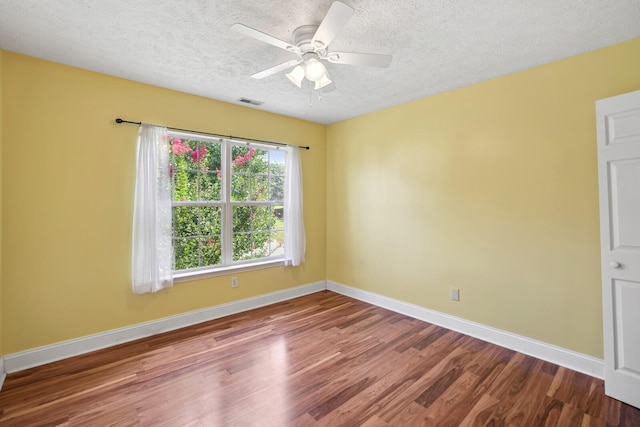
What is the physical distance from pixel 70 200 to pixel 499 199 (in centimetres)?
394

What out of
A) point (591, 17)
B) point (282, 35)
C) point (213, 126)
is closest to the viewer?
point (591, 17)

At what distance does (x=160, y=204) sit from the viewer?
2.97 m

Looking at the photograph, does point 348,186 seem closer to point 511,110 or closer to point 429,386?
point 511,110

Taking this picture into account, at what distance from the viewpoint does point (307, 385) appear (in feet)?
7.14

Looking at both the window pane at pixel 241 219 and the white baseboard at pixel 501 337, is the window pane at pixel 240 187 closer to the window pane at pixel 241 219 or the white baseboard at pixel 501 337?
the window pane at pixel 241 219

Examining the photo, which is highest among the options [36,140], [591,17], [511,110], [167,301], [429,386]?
[591,17]

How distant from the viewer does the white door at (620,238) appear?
1.92 m

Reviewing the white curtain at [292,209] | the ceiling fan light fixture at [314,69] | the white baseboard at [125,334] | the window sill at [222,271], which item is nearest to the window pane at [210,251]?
the window sill at [222,271]

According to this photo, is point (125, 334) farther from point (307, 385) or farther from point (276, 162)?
point (276, 162)

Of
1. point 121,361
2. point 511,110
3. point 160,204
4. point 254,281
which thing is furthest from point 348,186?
point 121,361

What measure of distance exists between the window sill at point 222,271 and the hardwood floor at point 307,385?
0.57m

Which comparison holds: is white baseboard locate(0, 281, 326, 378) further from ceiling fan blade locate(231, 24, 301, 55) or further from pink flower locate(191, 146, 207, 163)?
ceiling fan blade locate(231, 24, 301, 55)

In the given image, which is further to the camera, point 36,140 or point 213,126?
point 213,126

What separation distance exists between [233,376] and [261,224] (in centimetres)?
203
